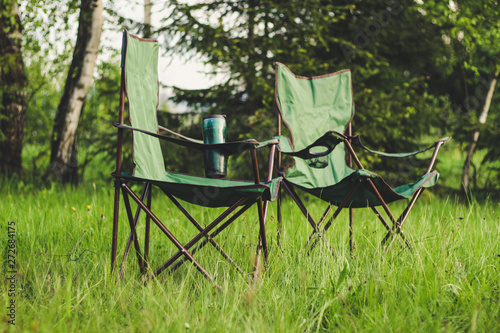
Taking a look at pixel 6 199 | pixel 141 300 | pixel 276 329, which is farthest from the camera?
pixel 6 199

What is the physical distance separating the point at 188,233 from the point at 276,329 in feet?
4.14

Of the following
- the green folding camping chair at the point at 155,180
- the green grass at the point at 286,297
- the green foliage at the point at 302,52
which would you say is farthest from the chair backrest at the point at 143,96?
the green foliage at the point at 302,52

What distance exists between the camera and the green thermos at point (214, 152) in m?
1.91

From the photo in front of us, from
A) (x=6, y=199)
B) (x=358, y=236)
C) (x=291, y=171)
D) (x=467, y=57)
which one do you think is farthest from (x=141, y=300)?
(x=467, y=57)

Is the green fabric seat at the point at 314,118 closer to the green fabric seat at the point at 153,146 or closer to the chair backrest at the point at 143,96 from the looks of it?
the green fabric seat at the point at 153,146

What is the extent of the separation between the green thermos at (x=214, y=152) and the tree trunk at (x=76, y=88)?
2.88 m

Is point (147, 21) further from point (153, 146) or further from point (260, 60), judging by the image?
point (153, 146)

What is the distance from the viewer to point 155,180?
5.31 feet

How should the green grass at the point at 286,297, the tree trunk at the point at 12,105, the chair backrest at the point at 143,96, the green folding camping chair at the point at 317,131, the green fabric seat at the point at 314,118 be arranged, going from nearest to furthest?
the green grass at the point at 286,297, the chair backrest at the point at 143,96, the green folding camping chair at the point at 317,131, the green fabric seat at the point at 314,118, the tree trunk at the point at 12,105

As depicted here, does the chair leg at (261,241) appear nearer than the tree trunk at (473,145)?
Yes

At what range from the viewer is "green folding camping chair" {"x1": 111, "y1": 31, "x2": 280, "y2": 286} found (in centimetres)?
160

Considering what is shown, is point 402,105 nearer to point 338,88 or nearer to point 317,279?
point 338,88

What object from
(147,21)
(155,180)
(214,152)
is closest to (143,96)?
(214,152)

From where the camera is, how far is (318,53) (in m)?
4.81
